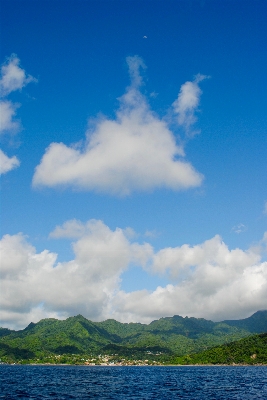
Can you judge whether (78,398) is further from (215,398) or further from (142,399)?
(215,398)

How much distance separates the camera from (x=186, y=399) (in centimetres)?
7150

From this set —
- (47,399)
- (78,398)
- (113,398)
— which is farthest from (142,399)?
(47,399)

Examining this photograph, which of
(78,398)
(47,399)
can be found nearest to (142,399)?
(78,398)

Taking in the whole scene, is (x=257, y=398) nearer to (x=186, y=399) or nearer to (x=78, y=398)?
(x=186, y=399)

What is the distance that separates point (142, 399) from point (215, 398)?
Answer: 1609 centimetres

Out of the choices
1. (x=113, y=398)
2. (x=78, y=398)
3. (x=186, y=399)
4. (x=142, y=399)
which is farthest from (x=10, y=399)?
(x=186, y=399)

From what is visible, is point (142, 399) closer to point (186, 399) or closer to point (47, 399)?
point (186, 399)

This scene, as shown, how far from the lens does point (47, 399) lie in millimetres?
69750

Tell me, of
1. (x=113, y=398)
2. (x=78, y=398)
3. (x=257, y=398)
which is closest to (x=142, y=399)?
(x=113, y=398)

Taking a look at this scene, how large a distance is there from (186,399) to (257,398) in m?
15.7

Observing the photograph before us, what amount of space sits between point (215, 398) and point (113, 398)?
22.4 metres

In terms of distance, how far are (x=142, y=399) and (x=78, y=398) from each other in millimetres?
14019

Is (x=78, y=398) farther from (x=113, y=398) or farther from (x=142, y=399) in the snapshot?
(x=142, y=399)

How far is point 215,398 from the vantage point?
7281 cm
